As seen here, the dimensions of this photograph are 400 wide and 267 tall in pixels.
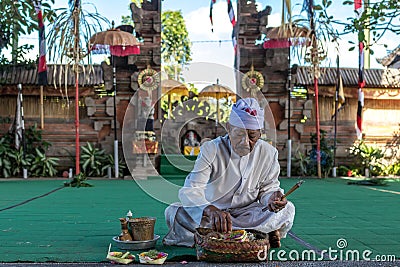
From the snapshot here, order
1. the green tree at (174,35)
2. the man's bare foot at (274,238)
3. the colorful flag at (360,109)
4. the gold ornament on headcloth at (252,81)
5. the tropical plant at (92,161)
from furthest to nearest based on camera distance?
1. the green tree at (174,35)
2. the gold ornament on headcloth at (252,81)
3. the colorful flag at (360,109)
4. the tropical plant at (92,161)
5. the man's bare foot at (274,238)

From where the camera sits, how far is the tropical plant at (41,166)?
10992 millimetres

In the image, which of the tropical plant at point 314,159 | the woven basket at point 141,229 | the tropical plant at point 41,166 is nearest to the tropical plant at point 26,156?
the tropical plant at point 41,166

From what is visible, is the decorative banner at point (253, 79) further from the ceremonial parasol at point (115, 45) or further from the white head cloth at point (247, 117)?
the white head cloth at point (247, 117)

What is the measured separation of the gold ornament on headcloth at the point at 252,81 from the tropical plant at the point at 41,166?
468 centimetres

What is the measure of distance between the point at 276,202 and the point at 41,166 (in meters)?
8.68

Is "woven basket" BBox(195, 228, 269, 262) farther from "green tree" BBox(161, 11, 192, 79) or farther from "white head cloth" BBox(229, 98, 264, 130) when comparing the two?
"green tree" BBox(161, 11, 192, 79)

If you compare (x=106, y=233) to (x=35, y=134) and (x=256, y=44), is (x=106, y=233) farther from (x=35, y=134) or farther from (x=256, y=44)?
(x=256, y=44)

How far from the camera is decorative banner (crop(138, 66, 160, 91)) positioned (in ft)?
37.7

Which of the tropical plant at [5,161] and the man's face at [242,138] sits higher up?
the man's face at [242,138]

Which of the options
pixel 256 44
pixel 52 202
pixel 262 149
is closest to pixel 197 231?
pixel 262 149

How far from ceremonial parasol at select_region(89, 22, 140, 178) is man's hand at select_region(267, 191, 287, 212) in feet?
24.6

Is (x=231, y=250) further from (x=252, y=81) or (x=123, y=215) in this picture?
(x=252, y=81)

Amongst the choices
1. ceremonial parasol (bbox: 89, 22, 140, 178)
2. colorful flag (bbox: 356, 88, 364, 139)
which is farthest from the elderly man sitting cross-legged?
colorful flag (bbox: 356, 88, 364, 139)

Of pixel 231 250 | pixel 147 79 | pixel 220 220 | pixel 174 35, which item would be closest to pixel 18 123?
pixel 147 79
